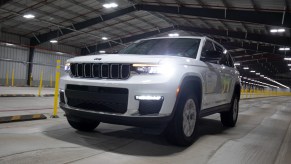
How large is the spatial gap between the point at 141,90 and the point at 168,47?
180 centimetres

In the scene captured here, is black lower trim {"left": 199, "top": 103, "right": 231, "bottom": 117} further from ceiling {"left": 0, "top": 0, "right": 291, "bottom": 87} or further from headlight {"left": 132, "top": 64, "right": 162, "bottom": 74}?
ceiling {"left": 0, "top": 0, "right": 291, "bottom": 87}

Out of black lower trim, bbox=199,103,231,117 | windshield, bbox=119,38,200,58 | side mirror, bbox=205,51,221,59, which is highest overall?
windshield, bbox=119,38,200,58

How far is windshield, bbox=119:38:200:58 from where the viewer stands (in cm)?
471

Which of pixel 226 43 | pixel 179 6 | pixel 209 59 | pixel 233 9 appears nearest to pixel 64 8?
pixel 179 6

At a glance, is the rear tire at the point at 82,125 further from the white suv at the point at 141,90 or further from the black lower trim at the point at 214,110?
the black lower trim at the point at 214,110

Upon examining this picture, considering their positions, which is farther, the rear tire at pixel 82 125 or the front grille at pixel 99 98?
the rear tire at pixel 82 125

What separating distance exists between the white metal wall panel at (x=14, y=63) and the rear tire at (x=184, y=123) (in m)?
26.9

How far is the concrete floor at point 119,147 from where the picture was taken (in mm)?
3109

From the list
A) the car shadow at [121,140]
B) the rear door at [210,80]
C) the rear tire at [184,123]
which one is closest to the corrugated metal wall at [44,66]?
the car shadow at [121,140]

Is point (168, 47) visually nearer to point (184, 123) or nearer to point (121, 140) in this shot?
point (184, 123)

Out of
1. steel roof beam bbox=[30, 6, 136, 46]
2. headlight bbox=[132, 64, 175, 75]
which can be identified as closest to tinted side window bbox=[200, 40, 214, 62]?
headlight bbox=[132, 64, 175, 75]

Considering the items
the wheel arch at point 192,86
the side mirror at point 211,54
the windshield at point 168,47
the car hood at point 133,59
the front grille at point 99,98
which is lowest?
the front grille at point 99,98

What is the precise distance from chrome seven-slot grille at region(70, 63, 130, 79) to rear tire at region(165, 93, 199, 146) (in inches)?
35.0

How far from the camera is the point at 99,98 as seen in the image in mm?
3574
